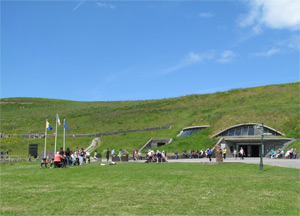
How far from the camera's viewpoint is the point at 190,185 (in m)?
14.5

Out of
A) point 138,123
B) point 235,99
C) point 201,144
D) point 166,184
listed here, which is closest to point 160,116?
point 138,123

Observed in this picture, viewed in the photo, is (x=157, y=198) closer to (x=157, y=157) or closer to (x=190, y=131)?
(x=157, y=157)

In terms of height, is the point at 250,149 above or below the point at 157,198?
above

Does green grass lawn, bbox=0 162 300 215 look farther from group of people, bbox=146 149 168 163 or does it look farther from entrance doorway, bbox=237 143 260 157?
entrance doorway, bbox=237 143 260 157

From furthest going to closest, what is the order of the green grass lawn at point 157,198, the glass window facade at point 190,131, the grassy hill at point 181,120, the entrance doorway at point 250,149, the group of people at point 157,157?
1. the glass window facade at point 190,131
2. the grassy hill at point 181,120
3. the entrance doorway at point 250,149
4. the group of people at point 157,157
5. the green grass lawn at point 157,198

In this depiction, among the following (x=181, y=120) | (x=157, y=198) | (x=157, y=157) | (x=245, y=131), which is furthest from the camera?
(x=181, y=120)

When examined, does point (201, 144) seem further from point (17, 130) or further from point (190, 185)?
point (17, 130)

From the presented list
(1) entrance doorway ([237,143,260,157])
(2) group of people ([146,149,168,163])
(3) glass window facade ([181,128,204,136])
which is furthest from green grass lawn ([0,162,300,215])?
(3) glass window facade ([181,128,204,136])

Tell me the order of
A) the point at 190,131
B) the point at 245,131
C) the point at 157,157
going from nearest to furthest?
the point at 157,157 → the point at 245,131 → the point at 190,131

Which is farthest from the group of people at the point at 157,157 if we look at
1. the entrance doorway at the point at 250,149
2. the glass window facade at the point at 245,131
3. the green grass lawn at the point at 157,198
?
the glass window facade at the point at 245,131

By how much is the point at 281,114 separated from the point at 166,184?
44463mm

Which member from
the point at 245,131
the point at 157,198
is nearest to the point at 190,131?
the point at 245,131

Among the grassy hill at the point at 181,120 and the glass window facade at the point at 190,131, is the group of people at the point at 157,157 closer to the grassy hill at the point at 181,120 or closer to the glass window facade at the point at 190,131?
the grassy hill at the point at 181,120

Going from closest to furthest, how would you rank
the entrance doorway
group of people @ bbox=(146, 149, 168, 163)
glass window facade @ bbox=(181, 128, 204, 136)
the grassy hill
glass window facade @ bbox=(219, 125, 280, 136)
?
group of people @ bbox=(146, 149, 168, 163)
glass window facade @ bbox=(219, 125, 280, 136)
the entrance doorway
the grassy hill
glass window facade @ bbox=(181, 128, 204, 136)
